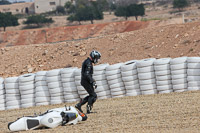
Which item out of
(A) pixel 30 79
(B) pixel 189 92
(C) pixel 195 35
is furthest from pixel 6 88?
(C) pixel 195 35

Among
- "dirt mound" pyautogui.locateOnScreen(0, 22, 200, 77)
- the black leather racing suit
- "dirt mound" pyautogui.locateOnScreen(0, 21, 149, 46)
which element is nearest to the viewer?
the black leather racing suit

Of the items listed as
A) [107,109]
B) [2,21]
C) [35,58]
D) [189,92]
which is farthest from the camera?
[2,21]

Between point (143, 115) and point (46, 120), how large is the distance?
2.79 m

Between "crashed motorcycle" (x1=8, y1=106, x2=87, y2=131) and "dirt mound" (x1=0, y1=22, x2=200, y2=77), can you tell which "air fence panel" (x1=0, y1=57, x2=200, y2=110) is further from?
"dirt mound" (x1=0, y1=22, x2=200, y2=77)

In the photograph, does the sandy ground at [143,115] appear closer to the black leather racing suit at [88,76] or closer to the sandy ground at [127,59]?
the sandy ground at [127,59]

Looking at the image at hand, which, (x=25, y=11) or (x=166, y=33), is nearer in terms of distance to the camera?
(x=166, y=33)

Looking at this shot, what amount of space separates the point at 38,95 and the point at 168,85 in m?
5.25

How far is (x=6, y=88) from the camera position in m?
17.8

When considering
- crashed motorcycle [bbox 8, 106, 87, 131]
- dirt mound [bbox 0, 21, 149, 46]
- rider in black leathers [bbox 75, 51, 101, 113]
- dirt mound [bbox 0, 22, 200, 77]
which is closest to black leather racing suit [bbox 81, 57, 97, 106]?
rider in black leathers [bbox 75, 51, 101, 113]

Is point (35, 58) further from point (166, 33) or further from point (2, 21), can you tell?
point (2, 21)

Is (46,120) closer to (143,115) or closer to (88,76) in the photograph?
(88,76)

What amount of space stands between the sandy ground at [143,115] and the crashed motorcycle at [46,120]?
17 centimetres

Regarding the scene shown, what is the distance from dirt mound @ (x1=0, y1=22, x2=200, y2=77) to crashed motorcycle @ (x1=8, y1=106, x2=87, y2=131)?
→ 15860mm

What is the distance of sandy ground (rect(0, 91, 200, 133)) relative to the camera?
10.3m
